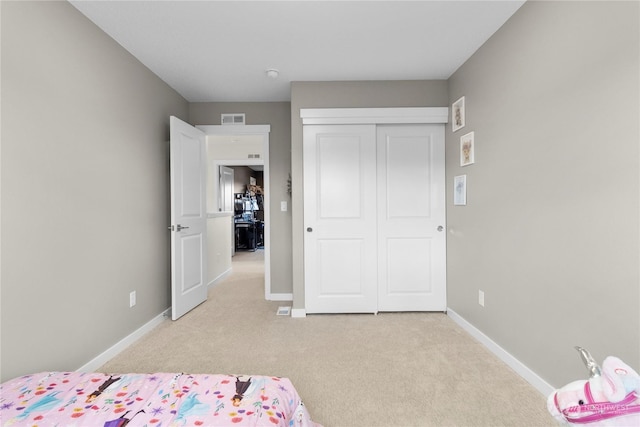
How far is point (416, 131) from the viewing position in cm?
309

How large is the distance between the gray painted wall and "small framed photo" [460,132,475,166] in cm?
194

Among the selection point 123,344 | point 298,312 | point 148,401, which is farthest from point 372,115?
point 123,344

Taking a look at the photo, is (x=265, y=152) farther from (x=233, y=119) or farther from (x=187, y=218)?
(x=187, y=218)

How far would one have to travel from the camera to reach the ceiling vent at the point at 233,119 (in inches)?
145

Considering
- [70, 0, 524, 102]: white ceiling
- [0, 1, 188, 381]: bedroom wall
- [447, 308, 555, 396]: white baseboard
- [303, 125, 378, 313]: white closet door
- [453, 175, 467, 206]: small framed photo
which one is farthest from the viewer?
[303, 125, 378, 313]: white closet door

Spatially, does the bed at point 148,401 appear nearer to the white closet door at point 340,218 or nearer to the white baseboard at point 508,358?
the white baseboard at point 508,358

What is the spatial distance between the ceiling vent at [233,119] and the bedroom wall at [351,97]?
3.11ft

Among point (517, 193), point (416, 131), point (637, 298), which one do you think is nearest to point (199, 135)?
point (416, 131)

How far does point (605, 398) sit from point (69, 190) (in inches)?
106

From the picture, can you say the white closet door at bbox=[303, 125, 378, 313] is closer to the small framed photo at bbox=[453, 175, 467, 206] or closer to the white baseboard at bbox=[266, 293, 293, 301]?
the white baseboard at bbox=[266, 293, 293, 301]

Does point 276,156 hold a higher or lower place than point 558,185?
higher

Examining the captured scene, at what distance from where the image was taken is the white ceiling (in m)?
1.95

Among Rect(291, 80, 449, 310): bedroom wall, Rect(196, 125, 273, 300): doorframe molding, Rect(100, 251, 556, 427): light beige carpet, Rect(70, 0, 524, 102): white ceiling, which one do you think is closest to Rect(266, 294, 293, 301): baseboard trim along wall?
Rect(196, 125, 273, 300): doorframe molding

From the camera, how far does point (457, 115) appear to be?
2.82m
